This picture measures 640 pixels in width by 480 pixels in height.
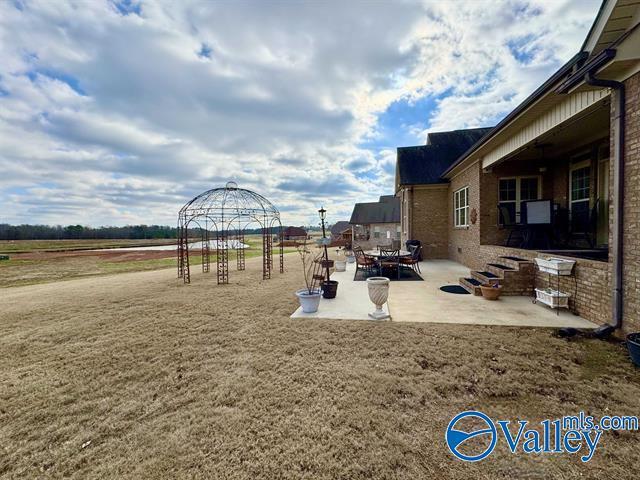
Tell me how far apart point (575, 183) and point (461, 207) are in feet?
11.6

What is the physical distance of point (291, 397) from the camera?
2.59 meters

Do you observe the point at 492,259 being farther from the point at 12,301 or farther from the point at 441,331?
the point at 12,301

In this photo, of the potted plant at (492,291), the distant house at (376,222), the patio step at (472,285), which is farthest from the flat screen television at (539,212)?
the distant house at (376,222)

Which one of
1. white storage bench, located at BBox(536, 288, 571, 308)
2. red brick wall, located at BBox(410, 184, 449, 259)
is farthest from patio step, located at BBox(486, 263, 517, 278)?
red brick wall, located at BBox(410, 184, 449, 259)

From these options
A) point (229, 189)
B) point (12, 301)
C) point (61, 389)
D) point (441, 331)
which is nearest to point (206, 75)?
point (229, 189)

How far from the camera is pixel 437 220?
12.4 meters

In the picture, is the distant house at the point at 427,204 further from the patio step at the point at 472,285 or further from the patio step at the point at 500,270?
the patio step at the point at 472,285

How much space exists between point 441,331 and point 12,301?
1177 centimetres

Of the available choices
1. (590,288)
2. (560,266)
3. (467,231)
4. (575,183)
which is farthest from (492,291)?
(575,183)

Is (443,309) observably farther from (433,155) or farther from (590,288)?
(433,155)

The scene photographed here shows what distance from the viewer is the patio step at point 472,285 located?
604 centimetres

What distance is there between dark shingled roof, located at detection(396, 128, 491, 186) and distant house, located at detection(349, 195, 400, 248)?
16952 mm

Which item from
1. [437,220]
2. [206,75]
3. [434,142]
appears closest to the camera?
[206,75]

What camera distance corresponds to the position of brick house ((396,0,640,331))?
11.6 ft
